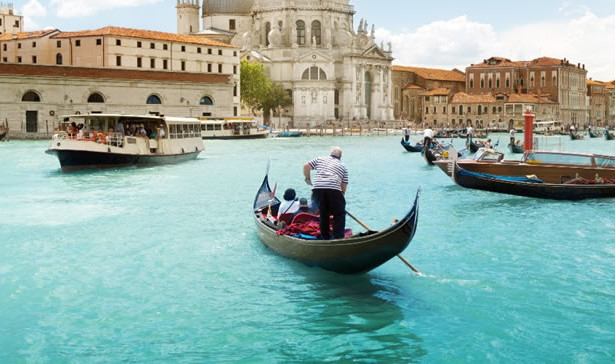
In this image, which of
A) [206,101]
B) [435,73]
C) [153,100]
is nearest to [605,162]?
[153,100]

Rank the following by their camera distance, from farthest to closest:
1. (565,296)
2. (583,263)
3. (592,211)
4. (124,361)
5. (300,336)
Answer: (592,211)
(583,263)
(565,296)
(300,336)
(124,361)

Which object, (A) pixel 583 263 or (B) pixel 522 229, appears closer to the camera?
(A) pixel 583 263

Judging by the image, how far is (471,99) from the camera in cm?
8619

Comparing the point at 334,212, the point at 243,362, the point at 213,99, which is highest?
the point at 213,99

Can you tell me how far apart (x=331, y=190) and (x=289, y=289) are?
50.3 inches

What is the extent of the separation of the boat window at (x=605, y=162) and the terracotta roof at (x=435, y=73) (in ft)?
242

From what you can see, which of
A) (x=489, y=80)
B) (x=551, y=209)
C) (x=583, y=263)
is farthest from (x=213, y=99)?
(x=489, y=80)

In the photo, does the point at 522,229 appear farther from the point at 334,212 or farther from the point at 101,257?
the point at 101,257

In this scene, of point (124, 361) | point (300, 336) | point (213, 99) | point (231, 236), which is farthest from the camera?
point (213, 99)

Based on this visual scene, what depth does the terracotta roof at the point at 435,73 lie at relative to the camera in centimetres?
9169

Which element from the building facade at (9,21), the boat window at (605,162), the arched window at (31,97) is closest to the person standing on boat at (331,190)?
the boat window at (605,162)

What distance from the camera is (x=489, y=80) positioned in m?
89.2

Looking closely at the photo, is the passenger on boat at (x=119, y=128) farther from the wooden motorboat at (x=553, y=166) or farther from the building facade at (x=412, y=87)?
the building facade at (x=412, y=87)

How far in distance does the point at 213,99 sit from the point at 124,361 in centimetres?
4438
